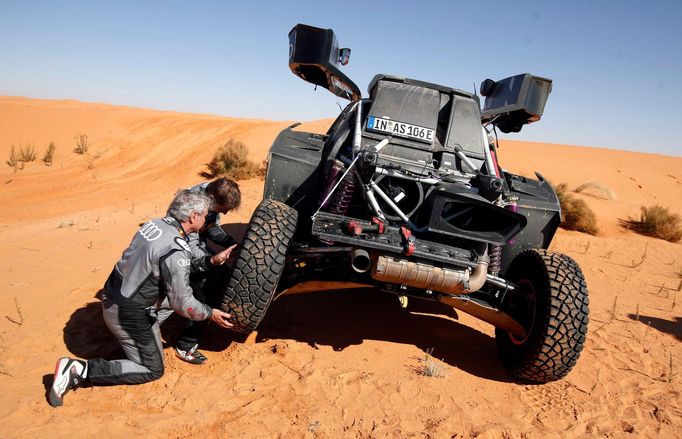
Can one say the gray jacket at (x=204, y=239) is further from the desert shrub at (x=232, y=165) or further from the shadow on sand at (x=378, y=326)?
the desert shrub at (x=232, y=165)

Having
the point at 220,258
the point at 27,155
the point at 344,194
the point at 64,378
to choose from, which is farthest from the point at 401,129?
the point at 27,155

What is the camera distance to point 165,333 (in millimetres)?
4195

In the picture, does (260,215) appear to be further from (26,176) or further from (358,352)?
(26,176)

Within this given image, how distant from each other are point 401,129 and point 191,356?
2.82 meters

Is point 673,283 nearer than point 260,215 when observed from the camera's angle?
No

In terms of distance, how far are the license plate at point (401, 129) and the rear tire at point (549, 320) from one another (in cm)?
151

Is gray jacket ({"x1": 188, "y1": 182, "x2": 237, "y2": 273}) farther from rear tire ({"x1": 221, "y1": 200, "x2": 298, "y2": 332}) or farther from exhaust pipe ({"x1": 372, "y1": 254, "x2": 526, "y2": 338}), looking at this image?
exhaust pipe ({"x1": 372, "y1": 254, "x2": 526, "y2": 338})

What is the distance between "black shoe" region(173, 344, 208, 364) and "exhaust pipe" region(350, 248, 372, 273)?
58.5 inches

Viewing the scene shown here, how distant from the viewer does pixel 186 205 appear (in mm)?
3443

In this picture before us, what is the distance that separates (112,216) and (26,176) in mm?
5421

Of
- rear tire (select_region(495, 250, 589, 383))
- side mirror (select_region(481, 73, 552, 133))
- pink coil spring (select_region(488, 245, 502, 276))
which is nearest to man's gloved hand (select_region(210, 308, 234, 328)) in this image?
pink coil spring (select_region(488, 245, 502, 276))

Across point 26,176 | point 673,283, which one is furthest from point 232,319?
point 26,176

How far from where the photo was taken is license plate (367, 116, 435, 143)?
4.76m

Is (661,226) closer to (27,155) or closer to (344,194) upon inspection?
(344,194)
